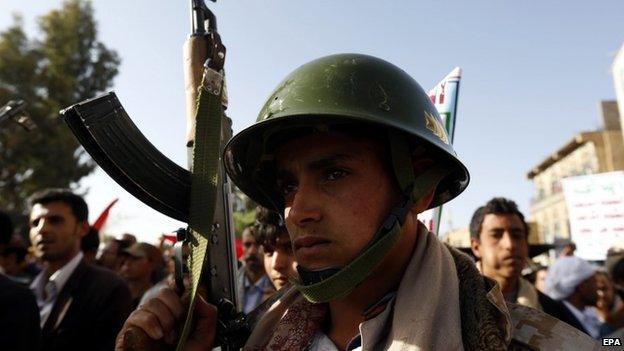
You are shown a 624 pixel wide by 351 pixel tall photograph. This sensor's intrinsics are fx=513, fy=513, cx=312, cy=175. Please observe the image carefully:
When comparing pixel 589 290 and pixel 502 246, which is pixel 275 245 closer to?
pixel 502 246

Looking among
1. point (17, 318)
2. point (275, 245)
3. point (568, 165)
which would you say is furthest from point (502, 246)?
point (568, 165)

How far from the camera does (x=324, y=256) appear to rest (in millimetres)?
1606

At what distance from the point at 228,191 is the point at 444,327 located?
1.11m

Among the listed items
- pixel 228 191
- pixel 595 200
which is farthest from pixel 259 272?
pixel 595 200

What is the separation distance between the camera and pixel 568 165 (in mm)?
52531

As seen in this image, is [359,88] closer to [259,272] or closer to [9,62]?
[259,272]

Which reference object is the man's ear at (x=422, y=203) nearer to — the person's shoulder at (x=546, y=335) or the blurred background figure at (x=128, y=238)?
the person's shoulder at (x=546, y=335)

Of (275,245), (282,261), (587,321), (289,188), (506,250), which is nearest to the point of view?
(289,188)

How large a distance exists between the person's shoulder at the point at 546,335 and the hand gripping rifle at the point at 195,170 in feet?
3.28

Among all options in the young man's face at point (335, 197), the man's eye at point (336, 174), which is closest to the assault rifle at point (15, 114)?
the young man's face at point (335, 197)

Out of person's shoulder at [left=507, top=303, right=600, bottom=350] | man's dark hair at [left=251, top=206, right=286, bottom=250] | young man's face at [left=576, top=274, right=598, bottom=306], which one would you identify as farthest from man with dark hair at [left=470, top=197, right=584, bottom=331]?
person's shoulder at [left=507, top=303, right=600, bottom=350]

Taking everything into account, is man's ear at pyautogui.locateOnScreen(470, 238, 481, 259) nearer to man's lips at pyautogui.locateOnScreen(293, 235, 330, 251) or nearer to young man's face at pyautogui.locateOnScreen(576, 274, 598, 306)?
young man's face at pyautogui.locateOnScreen(576, 274, 598, 306)

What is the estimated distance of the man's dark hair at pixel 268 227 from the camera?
12.5 feet

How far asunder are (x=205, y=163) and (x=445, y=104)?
1904 millimetres
